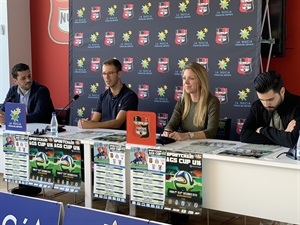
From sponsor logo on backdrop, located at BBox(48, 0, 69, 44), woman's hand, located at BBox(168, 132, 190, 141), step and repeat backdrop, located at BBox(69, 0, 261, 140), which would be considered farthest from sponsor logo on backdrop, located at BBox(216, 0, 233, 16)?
sponsor logo on backdrop, located at BBox(48, 0, 69, 44)

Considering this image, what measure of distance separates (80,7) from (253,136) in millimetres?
2704

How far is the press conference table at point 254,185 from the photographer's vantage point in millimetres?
2352

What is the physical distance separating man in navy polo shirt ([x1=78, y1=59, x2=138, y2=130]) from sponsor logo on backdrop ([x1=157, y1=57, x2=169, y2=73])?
0.64 metres

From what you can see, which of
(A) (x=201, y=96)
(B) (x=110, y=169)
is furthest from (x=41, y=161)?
(A) (x=201, y=96)

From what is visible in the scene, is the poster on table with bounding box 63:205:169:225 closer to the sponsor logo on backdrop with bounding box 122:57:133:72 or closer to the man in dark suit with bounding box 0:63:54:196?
the man in dark suit with bounding box 0:63:54:196

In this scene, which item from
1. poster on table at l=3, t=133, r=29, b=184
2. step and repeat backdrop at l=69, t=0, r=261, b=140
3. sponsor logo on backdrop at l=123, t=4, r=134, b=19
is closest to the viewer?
poster on table at l=3, t=133, r=29, b=184

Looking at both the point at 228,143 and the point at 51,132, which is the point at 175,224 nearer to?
the point at 228,143

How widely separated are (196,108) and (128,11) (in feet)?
5.37

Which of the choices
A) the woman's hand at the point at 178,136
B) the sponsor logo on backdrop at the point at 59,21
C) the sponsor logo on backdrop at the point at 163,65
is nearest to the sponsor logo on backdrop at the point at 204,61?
the sponsor logo on backdrop at the point at 163,65

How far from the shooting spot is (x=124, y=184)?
2.81 meters

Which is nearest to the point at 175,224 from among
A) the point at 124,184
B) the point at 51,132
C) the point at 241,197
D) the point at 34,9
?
the point at 124,184

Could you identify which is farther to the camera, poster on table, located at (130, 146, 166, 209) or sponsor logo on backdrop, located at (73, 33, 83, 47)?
sponsor logo on backdrop, located at (73, 33, 83, 47)

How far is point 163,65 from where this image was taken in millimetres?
4348

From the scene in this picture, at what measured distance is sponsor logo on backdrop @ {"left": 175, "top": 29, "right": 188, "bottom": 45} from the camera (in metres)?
4.18
